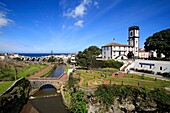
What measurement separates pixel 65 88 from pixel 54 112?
7458 mm

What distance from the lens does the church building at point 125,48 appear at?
149 feet

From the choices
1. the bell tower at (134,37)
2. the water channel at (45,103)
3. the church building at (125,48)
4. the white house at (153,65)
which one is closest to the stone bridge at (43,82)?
the water channel at (45,103)

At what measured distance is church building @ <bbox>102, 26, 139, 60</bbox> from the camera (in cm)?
4531

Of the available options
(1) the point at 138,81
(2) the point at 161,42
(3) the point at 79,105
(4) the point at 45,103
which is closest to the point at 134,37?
(2) the point at 161,42

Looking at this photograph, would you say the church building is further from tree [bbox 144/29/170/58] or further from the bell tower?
tree [bbox 144/29/170/58]

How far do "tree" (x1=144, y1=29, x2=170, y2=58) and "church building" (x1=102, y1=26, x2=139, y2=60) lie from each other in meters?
10.4

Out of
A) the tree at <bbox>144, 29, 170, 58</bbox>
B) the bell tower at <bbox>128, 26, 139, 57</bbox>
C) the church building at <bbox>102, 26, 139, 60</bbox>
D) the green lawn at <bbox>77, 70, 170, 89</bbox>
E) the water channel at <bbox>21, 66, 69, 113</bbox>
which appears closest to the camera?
the green lawn at <bbox>77, 70, 170, 89</bbox>

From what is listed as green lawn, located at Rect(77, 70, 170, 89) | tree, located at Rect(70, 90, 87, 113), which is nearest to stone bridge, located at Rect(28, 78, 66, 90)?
green lawn, located at Rect(77, 70, 170, 89)

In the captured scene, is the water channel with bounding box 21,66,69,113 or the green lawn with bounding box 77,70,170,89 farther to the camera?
the water channel with bounding box 21,66,69,113

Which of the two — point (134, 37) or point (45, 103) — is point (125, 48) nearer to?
point (134, 37)

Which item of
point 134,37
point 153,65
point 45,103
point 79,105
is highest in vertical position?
point 134,37

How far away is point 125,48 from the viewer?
47.7 m

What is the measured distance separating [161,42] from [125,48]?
15.5 m

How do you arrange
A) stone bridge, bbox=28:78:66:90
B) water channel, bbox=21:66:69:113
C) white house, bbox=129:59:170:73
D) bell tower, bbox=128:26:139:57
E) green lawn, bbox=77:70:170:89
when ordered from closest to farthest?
1. green lawn, bbox=77:70:170:89
2. water channel, bbox=21:66:69:113
3. white house, bbox=129:59:170:73
4. stone bridge, bbox=28:78:66:90
5. bell tower, bbox=128:26:139:57
